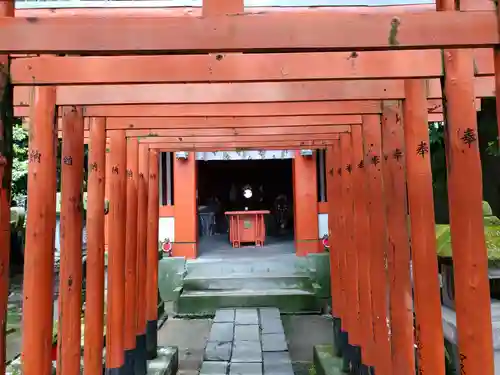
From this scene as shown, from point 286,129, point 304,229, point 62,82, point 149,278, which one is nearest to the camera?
point 62,82

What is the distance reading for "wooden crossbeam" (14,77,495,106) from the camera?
3.26m

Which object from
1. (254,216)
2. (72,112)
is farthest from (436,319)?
(254,216)

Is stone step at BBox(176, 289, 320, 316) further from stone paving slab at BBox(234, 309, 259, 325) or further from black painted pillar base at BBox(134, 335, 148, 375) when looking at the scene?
black painted pillar base at BBox(134, 335, 148, 375)

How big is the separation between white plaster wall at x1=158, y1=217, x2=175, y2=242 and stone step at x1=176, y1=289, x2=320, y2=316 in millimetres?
2400

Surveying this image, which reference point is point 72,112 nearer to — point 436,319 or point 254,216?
point 436,319

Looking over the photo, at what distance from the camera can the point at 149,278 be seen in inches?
239

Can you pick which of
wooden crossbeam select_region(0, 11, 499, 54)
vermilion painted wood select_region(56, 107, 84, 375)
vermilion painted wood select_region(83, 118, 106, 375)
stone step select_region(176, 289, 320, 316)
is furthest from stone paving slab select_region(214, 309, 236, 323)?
wooden crossbeam select_region(0, 11, 499, 54)

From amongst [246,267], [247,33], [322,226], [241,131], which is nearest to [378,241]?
[241,131]

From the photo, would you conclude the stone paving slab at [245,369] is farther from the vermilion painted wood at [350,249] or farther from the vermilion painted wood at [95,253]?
the vermilion painted wood at [95,253]

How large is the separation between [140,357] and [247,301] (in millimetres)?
3345

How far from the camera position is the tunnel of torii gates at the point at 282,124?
6.41 ft

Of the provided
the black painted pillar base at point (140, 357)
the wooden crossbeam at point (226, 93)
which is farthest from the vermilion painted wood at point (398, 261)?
the black painted pillar base at point (140, 357)

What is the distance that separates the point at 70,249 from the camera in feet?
11.3

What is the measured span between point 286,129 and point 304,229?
19.6 feet
